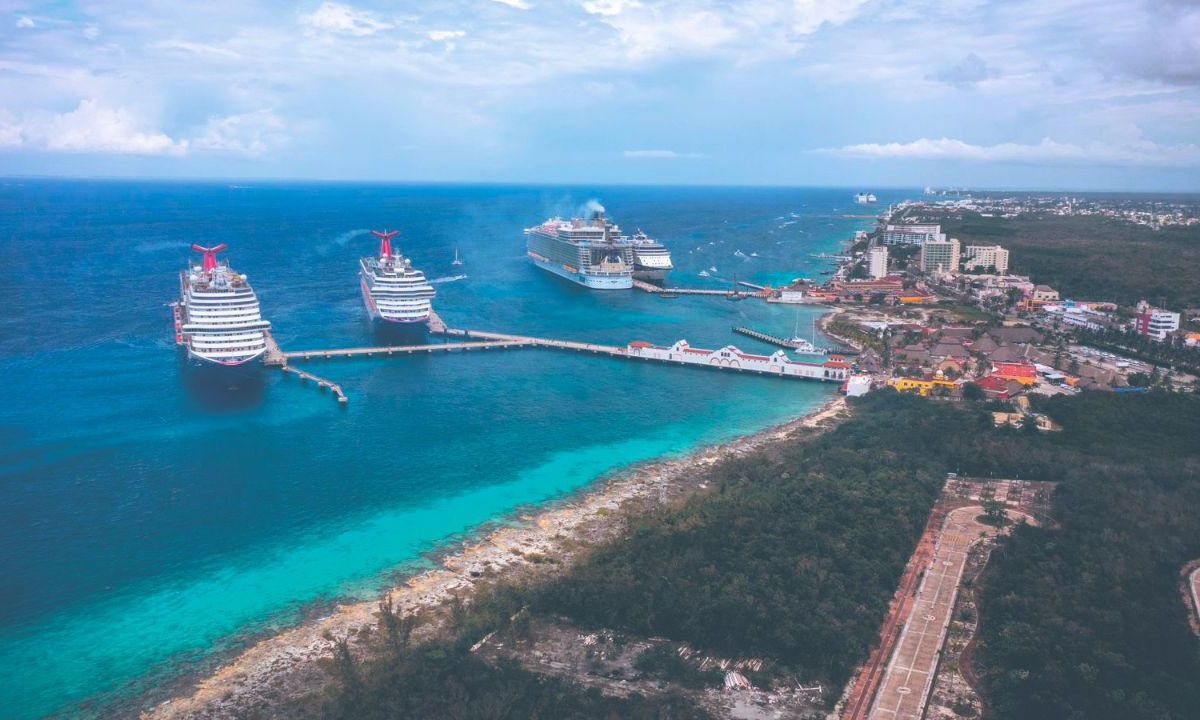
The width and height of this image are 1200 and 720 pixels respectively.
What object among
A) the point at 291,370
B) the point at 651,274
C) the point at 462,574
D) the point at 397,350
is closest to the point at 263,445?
the point at 291,370

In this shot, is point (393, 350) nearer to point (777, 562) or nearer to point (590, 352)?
point (590, 352)

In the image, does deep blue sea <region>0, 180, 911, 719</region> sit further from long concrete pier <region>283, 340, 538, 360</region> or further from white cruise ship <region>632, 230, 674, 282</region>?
white cruise ship <region>632, 230, 674, 282</region>

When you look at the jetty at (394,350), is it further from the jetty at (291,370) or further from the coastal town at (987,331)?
the coastal town at (987,331)

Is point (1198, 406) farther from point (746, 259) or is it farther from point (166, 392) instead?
point (746, 259)

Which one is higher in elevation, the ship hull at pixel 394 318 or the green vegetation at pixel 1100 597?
the ship hull at pixel 394 318

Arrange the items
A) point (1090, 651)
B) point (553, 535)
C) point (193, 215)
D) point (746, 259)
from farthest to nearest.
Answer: point (193, 215), point (746, 259), point (553, 535), point (1090, 651)

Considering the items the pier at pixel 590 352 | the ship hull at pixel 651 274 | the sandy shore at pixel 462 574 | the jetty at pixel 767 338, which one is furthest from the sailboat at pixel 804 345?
the ship hull at pixel 651 274

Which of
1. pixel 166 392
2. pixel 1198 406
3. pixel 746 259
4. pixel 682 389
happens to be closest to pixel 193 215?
pixel 746 259
